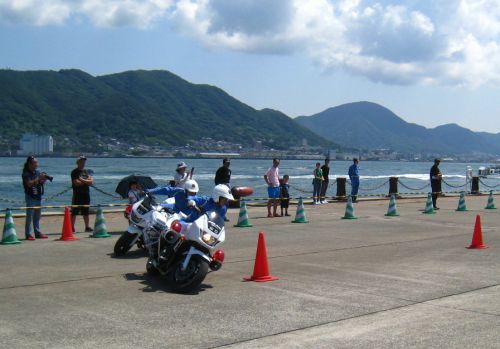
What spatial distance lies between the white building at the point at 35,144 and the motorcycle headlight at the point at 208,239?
5553 inches

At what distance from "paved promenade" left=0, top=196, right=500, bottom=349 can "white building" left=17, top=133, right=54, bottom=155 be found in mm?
137590

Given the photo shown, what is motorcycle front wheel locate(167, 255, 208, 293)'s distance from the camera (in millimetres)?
8680

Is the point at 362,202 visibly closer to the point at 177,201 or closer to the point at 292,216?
the point at 292,216

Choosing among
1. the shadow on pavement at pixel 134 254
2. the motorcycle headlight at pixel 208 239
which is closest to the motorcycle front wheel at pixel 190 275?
the motorcycle headlight at pixel 208 239

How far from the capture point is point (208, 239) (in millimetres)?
8969

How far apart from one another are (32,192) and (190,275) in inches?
267

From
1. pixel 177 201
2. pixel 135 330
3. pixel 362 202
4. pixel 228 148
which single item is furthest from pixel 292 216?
pixel 228 148

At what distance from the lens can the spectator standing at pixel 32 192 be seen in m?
14.1

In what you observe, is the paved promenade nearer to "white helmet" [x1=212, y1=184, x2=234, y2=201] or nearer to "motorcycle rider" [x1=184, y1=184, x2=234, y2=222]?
"motorcycle rider" [x1=184, y1=184, x2=234, y2=222]

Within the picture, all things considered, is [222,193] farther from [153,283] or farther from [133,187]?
[133,187]

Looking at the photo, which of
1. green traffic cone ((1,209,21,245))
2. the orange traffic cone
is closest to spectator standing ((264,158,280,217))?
the orange traffic cone

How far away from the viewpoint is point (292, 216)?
20906mm

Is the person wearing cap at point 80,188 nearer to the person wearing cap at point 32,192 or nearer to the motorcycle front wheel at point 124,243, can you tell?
the person wearing cap at point 32,192

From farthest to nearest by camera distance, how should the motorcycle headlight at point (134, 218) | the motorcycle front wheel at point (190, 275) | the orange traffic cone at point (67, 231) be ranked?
1. the orange traffic cone at point (67, 231)
2. the motorcycle headlight at point (134, 218)
3. the motorcycle front wheel at point (190, 275)
